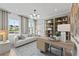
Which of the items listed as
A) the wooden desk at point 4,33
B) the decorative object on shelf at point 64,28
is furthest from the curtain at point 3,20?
the decorative object on shelf at point 64,28

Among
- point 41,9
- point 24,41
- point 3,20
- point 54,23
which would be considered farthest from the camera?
point 24,41

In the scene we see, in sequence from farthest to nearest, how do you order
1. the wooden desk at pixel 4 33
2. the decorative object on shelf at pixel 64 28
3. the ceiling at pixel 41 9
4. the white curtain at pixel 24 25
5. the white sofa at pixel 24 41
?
the white sofa at pixel 24 41, the white curtain at pixel 24 25, the decorative object on shelf at pixel 64 28, the wooden desk at pixel 4 33, the ceiling at pixel 41 9

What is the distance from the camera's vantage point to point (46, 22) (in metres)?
3.05

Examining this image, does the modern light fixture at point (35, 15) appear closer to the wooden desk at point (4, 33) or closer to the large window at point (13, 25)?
the large window at point (13, 25)

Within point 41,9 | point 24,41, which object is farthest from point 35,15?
point 24,41

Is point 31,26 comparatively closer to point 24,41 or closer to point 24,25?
point 24,25

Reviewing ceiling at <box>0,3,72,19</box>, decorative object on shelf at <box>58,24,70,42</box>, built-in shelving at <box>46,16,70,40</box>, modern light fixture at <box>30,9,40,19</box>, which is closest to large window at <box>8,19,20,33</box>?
ceiling at <box>0,3,72,19</box>

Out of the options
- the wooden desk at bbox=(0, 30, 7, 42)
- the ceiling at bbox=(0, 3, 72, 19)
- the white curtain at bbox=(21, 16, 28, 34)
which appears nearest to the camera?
the ceiling at bbox=(0, 3, 72, 19)

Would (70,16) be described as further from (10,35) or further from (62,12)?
(10,35)

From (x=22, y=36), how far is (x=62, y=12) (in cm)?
143

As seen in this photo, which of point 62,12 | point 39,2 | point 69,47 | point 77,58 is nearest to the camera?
point 77,58

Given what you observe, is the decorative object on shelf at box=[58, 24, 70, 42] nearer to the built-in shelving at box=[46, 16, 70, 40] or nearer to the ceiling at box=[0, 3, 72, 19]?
the built-in shelving at box=[46, 16, 70, 40]

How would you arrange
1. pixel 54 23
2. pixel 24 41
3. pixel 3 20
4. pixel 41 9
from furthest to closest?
pixel 24 41, pixel 54 23, pixel 3 20, pixel 41 9

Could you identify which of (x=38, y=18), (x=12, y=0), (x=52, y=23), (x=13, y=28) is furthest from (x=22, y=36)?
(x=12, y=0)
